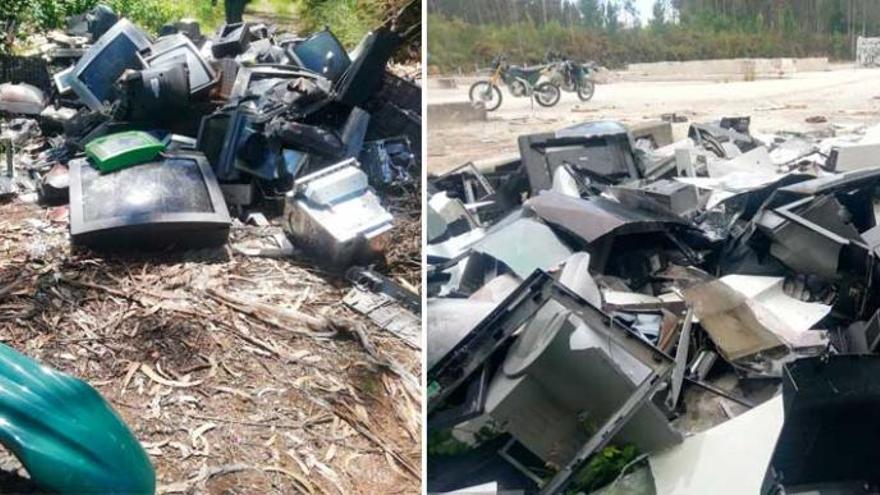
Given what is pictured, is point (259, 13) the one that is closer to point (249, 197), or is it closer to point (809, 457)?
point (249, 197)

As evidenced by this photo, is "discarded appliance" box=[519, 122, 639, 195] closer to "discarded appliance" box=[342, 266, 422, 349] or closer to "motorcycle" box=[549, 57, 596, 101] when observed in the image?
"motorcycle" box=[549, 57, 596, 101]

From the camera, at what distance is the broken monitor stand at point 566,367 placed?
1992 millimetres

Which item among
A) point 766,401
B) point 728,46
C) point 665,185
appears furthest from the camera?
point 728,46

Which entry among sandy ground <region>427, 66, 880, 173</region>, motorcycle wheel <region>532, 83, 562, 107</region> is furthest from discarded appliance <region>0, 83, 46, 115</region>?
motorcycle wheel <region>532, 83, 562, 107</region>

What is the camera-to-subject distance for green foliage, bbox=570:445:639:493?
2014 mm

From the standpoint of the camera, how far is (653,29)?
10.6ft

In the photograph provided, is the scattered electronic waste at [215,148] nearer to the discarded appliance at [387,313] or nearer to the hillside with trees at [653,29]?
the discarded appliance at [387,313]

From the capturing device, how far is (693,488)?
2.04 m

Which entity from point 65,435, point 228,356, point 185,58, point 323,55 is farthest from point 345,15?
point 65,435

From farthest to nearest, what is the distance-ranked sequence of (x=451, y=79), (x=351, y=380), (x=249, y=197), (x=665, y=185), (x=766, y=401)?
(x=665, y=185)
(x=451, y=79)
(x=249, y=197)
(x=766, y=401)
(x=351, y=380)

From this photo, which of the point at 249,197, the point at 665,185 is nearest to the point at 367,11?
the point at 249,197

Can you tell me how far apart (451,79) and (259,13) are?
22.8 inches

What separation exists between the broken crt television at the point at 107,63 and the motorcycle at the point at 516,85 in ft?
3.74

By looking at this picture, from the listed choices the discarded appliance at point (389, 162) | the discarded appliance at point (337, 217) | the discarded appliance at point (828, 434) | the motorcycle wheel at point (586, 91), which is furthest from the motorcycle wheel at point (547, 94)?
the discarded appliance at point (828, 434)
